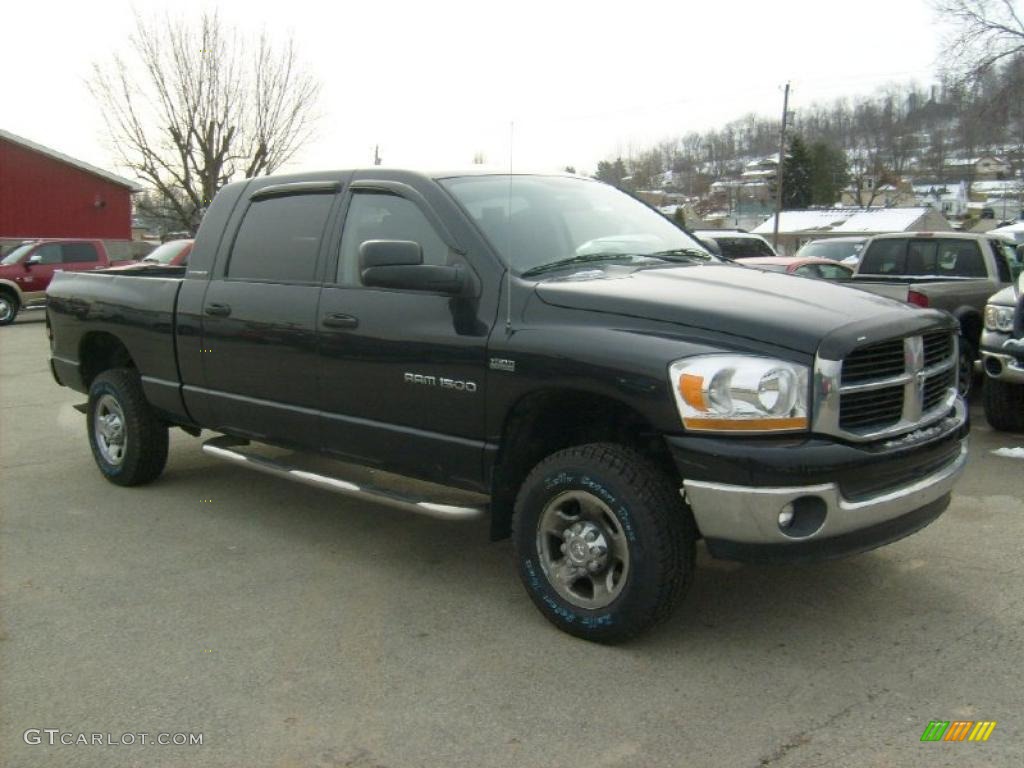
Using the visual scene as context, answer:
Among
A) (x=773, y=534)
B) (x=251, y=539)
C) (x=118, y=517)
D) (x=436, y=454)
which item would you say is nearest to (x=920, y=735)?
(x=773, y=534)

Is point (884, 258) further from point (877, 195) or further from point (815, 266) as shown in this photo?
point (877, 195)

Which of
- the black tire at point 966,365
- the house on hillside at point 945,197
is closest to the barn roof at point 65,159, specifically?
the black tire at point 966,365

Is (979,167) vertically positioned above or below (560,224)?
above

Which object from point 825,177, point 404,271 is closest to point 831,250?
point 404,271

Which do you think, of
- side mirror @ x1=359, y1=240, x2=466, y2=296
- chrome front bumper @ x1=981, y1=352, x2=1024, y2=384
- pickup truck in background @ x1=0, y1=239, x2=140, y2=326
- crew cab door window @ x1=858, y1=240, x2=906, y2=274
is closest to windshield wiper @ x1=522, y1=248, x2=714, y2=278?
side mirror @ x1=359, y1=240, x2=466, y2=296

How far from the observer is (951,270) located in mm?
10195

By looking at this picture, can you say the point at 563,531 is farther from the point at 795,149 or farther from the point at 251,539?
the point at 795,149

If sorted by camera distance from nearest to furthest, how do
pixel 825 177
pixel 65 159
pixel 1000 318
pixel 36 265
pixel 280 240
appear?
pixel 280 240 → pixel 1000 318 → pixel 36 265 → pixel 65 159 → pixel 825 177

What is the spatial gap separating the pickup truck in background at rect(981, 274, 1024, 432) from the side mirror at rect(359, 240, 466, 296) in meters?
5.03

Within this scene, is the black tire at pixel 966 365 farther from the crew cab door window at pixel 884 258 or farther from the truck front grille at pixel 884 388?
the truck front grille at pixel 884 388

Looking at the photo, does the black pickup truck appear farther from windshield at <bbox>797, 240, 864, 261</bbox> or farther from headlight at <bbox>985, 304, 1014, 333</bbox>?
windshield at <bbox>797, 240, 864, 261</bbox>

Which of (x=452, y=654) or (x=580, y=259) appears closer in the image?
(x=452, y=654)

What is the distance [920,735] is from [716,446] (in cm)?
112

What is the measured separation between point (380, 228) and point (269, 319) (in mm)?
812
